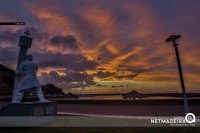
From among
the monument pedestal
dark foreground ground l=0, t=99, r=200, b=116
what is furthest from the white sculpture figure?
dark foreground ground l=0, t=99, r=200, b=116

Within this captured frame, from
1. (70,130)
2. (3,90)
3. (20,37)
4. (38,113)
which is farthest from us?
(3,90)

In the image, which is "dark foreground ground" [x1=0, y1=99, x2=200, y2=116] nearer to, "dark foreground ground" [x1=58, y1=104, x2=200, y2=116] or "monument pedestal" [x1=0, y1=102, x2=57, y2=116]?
"dark foreground ground" [x1=58, y1=104, x2=200, y2=116]

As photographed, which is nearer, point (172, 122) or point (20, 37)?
point (172, 122)

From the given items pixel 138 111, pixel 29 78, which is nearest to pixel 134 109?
pixel 138 111

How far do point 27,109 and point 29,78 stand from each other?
2426 mm

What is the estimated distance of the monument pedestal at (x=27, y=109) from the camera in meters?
15.0

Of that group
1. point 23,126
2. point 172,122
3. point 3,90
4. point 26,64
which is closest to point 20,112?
point 23,126

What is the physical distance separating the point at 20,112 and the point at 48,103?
2.09 meters

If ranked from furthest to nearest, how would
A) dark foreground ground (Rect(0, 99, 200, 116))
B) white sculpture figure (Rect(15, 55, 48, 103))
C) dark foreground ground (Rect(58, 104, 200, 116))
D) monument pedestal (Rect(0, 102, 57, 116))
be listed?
1. dark foreground ground (Rect(0, 99, 200, 116))
2. dark foreground ground (Rect(58, 104, 200, 116))
3. white sculpture figure (Rect(15, 55, 48, 103))
4. monument pedestal (Rect(0, 102, 57, 116))

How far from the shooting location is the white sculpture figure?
53.6 ft

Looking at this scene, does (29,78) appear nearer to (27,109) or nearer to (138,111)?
(27,109)

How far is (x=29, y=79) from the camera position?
16.4 meters

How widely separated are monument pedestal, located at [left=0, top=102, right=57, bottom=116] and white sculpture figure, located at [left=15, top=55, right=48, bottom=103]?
0.67 m

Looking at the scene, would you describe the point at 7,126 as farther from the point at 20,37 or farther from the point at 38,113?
the point at 20,37
